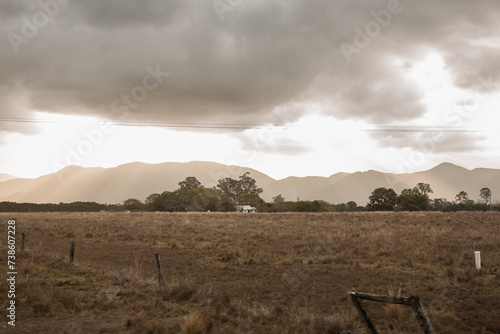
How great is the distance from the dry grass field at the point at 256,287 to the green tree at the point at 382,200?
85.7 m

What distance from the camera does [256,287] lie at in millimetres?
13578

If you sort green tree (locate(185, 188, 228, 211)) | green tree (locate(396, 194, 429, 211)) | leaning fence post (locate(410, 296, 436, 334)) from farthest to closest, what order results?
1. green tree (locate(185, 188, 228, 211))
2. green tree (locate(396, 194, 429, 211))
3. leaning fence post (locate(410, 296, 436, 334))

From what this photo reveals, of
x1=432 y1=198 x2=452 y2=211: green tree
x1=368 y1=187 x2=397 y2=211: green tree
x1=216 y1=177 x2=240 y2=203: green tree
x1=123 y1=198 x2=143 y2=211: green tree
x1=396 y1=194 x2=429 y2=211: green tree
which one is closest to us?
x1=396 y1=194 x2=429 y2=211: green tree

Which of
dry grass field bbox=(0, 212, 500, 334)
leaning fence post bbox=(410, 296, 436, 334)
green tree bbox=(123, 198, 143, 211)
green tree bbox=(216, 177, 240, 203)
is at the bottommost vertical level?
dry grass field bbox=(0, 212, 500, 334)

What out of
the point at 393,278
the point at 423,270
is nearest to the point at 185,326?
the point at 393,278

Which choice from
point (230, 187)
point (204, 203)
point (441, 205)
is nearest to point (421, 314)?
point (204, 203)

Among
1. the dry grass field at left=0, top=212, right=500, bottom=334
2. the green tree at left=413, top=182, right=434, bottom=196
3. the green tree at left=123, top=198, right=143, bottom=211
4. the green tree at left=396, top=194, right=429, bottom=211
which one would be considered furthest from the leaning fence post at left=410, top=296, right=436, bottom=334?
the green tree at left=413, top=182, right=434, bottom=196

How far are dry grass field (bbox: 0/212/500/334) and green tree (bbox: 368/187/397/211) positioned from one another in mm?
85703

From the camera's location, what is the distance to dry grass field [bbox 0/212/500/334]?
9445 mm

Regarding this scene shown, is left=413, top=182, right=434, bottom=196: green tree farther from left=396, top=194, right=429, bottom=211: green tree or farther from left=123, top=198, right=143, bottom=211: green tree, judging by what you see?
left=123, top=198, right=143, bottom=211: green tree

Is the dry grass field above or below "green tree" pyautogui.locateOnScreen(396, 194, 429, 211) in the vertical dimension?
below

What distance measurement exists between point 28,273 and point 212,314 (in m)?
9.58

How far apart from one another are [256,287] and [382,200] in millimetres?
102385

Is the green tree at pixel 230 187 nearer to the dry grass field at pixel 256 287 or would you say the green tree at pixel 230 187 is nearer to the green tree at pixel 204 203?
the green tree at pixel 204 203
